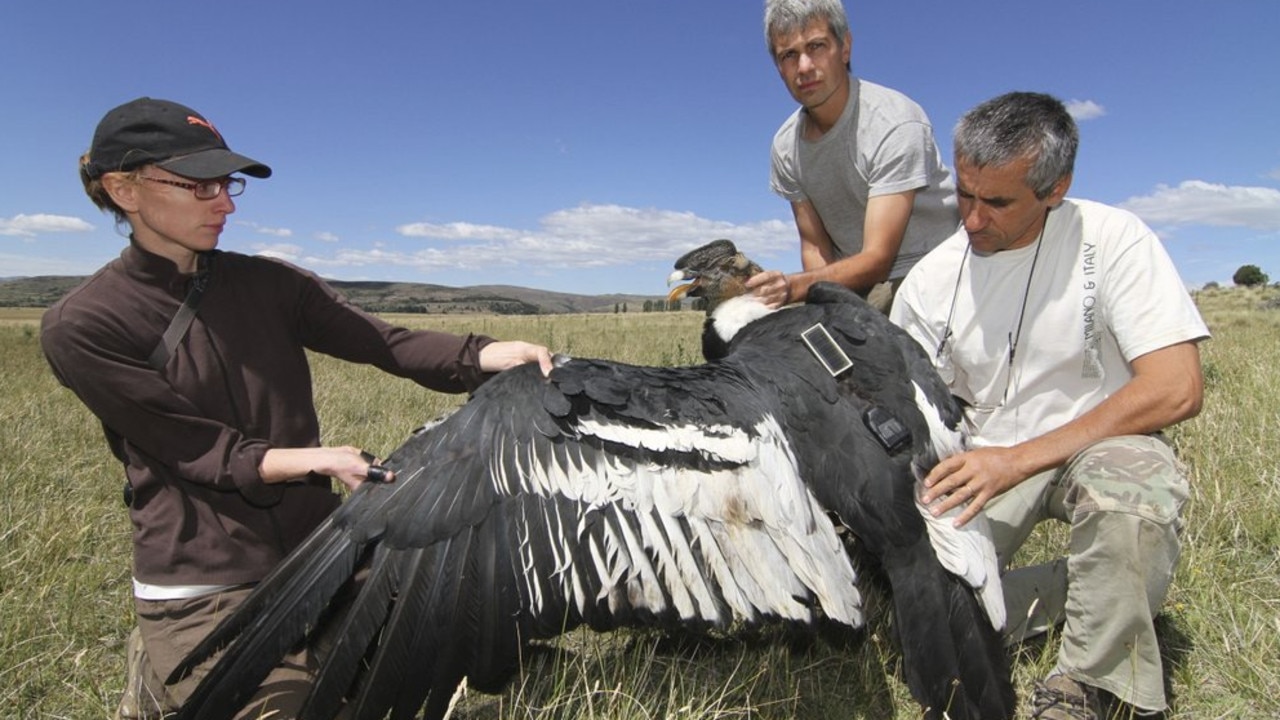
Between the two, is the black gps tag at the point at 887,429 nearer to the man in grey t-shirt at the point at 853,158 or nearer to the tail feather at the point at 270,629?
the man in grey t-shirt at the point at 853,158

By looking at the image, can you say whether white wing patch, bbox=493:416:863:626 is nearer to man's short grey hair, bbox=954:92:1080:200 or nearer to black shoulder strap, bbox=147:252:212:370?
black shoulder strap, bbox=147:252:212:370

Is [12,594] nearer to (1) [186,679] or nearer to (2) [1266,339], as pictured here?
(1) [186,679]

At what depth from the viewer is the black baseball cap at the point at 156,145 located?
10.8ft

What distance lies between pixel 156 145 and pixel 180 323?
766 millimetres

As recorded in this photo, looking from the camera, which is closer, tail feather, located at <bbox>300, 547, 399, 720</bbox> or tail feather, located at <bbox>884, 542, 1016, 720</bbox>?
tail feather, located at <bbox>300, 547, 399, 720</bbox>

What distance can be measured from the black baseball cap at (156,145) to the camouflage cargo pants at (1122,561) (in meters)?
4.17

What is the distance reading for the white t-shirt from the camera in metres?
3.87

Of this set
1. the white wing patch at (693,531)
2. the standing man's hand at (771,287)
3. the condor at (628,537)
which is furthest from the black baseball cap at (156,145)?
Result: the standing man's hand at (771,287)

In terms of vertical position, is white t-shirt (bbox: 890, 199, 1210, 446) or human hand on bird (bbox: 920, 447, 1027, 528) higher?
white t-shirt (bbox: 890, 199, 1210, 446)

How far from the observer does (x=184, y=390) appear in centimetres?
345

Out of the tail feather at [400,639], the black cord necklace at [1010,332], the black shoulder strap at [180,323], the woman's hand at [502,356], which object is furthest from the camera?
the black cord necklace at [1010,332]

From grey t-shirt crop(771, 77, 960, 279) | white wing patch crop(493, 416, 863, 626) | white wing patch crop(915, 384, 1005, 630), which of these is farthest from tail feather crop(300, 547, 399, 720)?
grey t-shirt crop(771, 77, 960, 279)

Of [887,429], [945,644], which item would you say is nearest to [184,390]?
[887,429]

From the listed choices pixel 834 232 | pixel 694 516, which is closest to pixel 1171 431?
pixel 834 232
